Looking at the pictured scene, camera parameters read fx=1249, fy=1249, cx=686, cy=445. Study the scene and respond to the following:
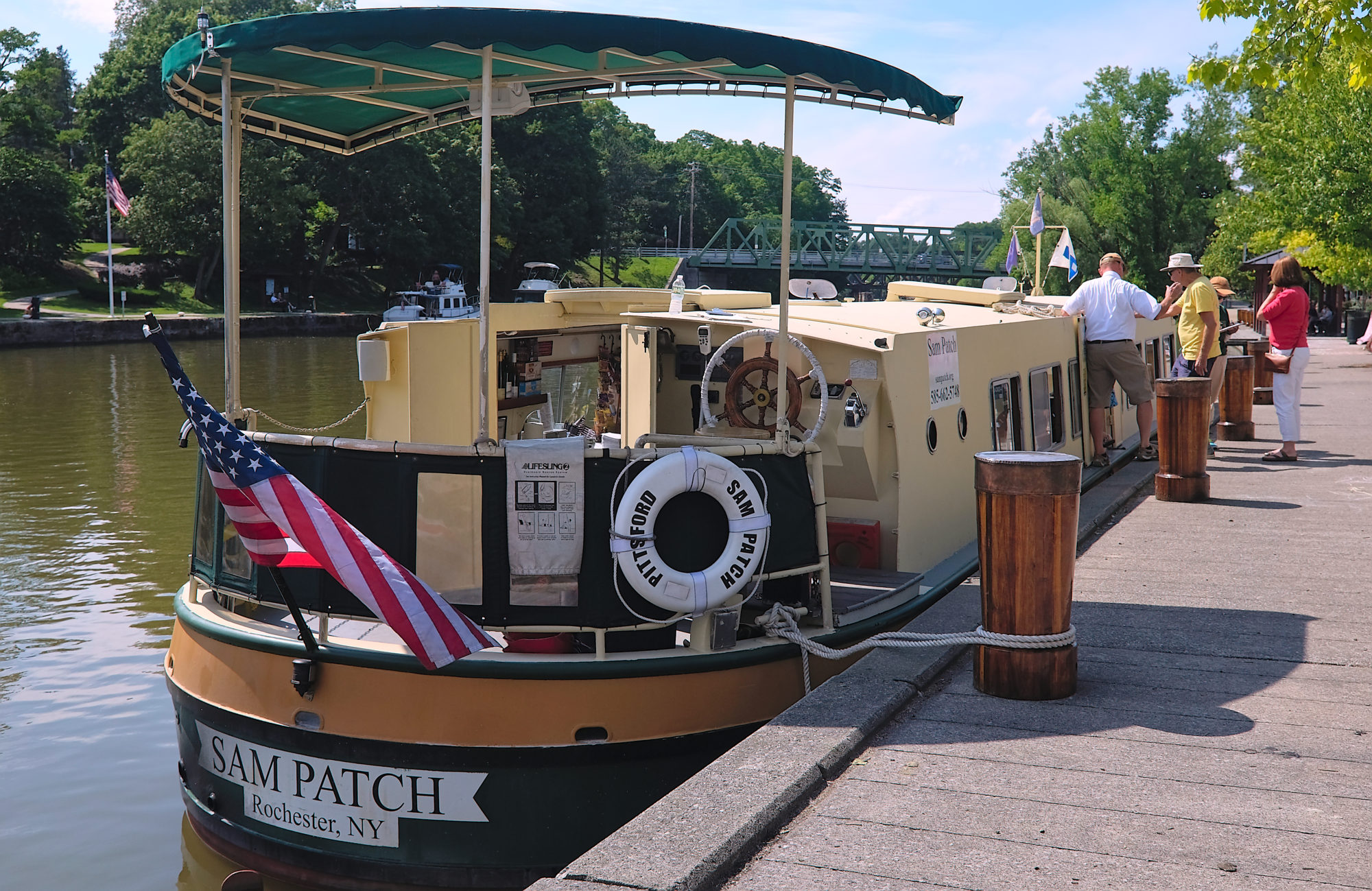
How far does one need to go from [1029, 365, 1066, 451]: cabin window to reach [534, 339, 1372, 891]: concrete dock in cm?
285

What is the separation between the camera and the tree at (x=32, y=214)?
53625 millimetres

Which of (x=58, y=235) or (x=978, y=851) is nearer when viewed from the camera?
(x=978, y=851)

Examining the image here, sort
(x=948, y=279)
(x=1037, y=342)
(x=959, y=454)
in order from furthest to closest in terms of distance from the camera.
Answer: (x=948, y=279), (x=1037, y=342), (x=959, y=454)

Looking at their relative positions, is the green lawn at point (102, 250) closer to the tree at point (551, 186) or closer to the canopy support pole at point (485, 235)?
the tree at point (551, 186)

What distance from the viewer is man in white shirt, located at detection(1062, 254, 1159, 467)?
1152cm

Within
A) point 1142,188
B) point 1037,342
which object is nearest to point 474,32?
point 1037,342

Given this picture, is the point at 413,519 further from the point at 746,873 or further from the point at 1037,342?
the point at 1037,342

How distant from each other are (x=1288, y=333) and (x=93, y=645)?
11.3 metres

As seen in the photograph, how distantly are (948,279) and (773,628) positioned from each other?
98.5m

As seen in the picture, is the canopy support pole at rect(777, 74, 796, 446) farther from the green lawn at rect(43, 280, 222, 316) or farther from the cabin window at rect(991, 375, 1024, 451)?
the green lawn at rect(43, 280, 222, 316)

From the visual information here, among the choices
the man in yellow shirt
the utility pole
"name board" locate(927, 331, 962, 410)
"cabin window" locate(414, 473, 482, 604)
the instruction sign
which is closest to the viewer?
the instruction sign

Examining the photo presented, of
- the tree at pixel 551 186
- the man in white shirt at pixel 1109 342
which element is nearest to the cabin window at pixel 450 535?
the man in white shirt at pixel 1109 342

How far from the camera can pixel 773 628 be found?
6.33 meters

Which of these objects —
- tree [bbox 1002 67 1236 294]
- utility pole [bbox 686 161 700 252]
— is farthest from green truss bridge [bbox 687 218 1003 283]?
tree [bbox 1002 67 1236 294]
